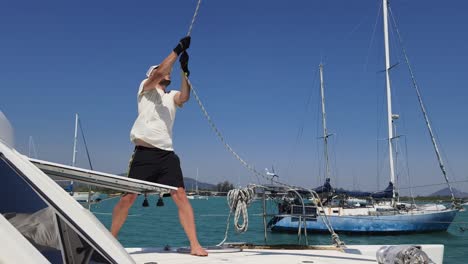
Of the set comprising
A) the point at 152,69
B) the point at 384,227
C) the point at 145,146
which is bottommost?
the point at 384,227

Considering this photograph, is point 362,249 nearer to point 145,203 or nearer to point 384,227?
point 145,203

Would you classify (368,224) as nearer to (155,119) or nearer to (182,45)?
(155,119)

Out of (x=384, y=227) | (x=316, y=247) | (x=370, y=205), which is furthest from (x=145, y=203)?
(x=370, y=205)

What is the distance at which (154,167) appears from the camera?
4.34m

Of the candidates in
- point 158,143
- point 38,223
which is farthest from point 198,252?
point 38,223

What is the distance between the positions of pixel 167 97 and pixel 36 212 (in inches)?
110

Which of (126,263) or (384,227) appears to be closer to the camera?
(126,263)

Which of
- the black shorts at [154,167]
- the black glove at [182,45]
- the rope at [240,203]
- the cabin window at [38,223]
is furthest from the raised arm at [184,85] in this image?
the cabin window at [38,223]

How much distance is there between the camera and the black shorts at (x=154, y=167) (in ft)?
14.2

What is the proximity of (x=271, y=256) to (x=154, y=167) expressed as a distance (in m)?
1.45

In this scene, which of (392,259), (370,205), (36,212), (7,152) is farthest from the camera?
(370,205)

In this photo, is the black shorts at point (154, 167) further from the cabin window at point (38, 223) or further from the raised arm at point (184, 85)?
the cabin window at point (38, 223)

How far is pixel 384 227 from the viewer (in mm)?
27719

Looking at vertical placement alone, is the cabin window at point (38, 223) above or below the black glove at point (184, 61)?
below
